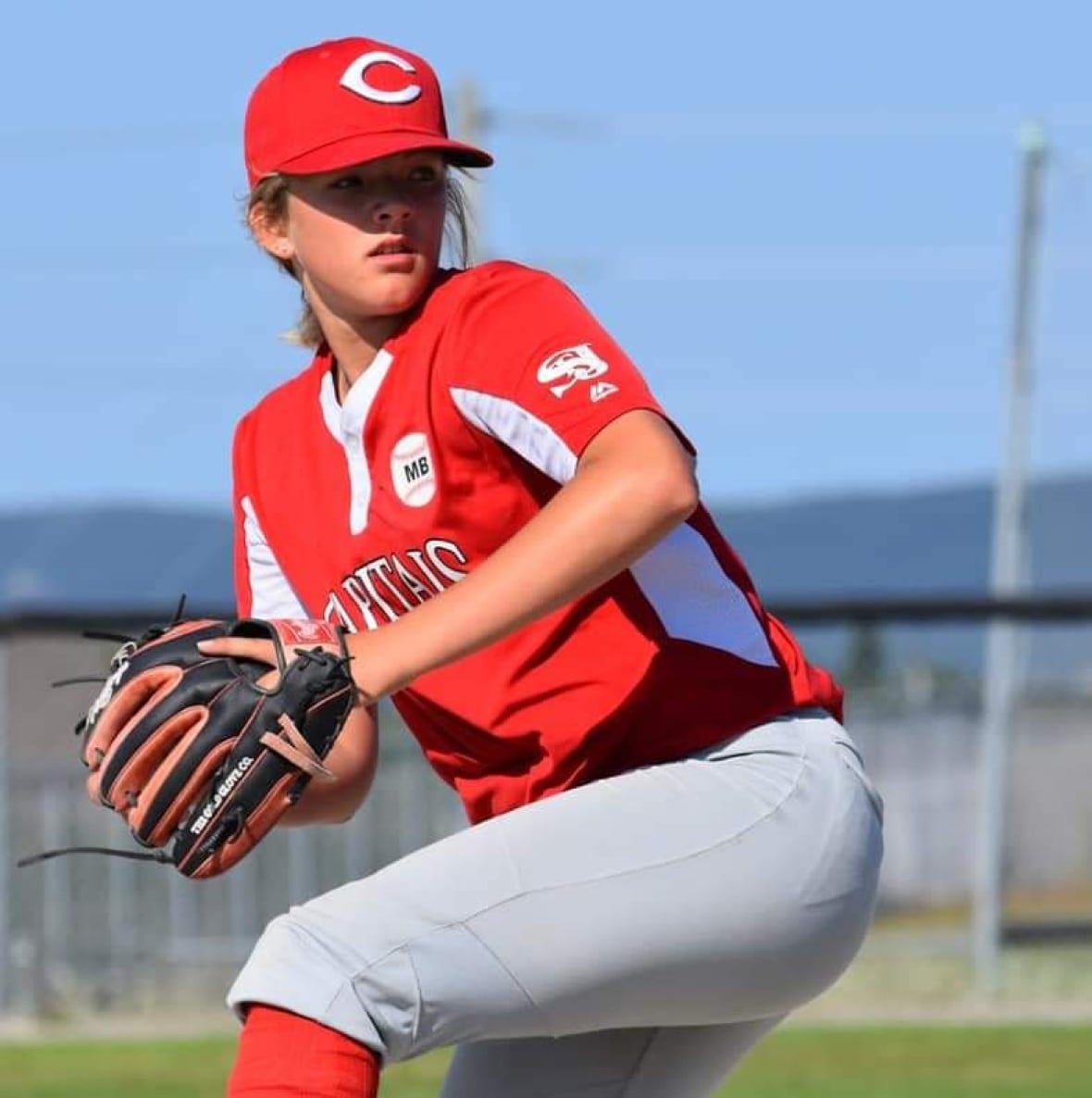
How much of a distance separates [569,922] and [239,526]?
39.8 inches

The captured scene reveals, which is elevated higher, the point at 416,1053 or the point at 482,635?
the point at 482,635

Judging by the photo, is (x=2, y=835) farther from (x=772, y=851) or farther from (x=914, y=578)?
(x=914, y=578)

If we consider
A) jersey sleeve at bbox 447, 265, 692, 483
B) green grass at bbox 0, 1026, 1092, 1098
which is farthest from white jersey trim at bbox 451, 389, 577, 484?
green grass at bbox 0, 1026, 1092, 1098

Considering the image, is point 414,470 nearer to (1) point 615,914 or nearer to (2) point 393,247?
(2) point 393,247

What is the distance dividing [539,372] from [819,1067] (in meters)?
5.36

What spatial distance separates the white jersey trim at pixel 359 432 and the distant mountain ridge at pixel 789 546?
12.5 meters

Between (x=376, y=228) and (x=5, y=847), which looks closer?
(x=376, y=228)

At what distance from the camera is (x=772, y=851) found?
2.80m

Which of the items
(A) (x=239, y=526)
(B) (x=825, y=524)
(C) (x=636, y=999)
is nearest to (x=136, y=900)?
(A) (x=239, y=526)

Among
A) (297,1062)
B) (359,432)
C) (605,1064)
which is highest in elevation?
(359,432)

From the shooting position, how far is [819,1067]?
784cm

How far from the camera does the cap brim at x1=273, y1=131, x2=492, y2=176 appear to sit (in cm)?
305

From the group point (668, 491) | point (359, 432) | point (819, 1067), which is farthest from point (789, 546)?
point (668, 491)

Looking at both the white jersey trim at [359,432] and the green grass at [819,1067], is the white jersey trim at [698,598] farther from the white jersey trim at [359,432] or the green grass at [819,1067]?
the green grass at [819,1067]
